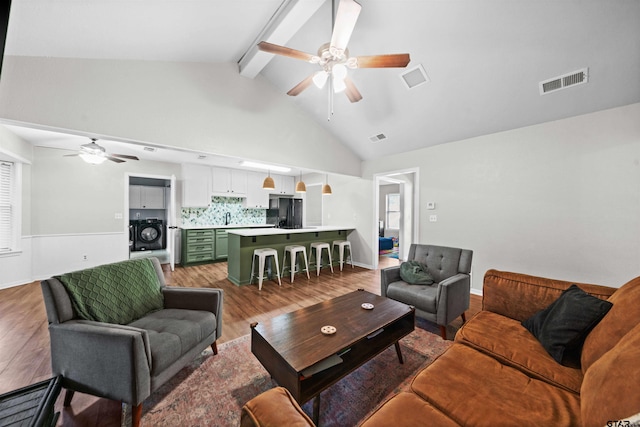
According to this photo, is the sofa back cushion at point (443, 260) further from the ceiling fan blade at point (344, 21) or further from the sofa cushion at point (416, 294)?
the ceiling fan blade at point (344, 21)

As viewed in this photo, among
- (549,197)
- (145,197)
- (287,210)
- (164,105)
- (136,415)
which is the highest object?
(164,105)

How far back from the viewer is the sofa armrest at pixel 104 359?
4.14 feet

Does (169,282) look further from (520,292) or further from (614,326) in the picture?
(614,326)

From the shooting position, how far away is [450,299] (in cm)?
222

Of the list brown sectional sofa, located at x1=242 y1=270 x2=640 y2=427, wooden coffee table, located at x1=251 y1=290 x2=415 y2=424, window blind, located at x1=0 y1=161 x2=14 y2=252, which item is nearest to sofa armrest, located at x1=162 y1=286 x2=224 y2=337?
wooden coffee table, located at x1=251 y1=290 x2=415 y2=424

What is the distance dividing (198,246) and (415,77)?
5.45 meters

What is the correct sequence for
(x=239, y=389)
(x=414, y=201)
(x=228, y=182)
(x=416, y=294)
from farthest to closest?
(x=228, y=182) → (x=414, y=201) → (x=416, y=294) → (x=239, y=389)

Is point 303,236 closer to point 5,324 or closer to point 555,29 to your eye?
point 5,324

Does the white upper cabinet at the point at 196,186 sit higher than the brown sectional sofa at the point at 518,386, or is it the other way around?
the white upper cabinet at the point at 196,186

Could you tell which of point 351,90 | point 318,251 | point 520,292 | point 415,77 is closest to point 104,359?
point 520,292

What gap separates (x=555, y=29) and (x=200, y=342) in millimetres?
4164

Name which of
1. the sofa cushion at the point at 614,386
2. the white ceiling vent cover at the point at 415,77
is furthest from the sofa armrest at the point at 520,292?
the white ceiling vent cover at the point at 415,77

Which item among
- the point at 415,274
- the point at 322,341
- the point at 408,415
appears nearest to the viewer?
the point at 408,415

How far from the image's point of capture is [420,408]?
0.95 metres
